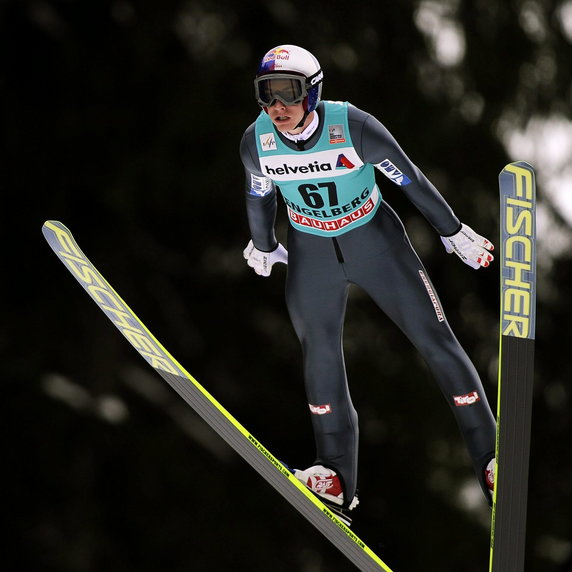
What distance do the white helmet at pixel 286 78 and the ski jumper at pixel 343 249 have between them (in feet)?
0.48

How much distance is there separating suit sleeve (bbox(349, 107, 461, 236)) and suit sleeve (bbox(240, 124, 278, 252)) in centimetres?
41

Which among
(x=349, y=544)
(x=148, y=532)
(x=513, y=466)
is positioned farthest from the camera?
(x=148, y=532)

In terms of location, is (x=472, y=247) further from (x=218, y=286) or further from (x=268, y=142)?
(x=218, y=286)

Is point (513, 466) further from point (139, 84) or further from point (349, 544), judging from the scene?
point (139, 84)

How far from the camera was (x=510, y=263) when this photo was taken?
3.56 m

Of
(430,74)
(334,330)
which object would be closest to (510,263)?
(334,330)

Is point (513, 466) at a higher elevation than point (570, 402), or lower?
lower

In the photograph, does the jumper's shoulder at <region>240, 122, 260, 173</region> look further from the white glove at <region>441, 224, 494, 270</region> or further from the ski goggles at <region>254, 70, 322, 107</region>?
the white glove at <region>441, 224, 494, 270</region>

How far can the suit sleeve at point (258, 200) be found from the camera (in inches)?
148

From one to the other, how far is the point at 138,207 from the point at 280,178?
17.3 feet

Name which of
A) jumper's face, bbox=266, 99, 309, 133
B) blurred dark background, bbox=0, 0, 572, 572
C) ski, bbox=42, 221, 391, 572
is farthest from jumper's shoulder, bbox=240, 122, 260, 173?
blurred dark background, bbox=0, 0, 572, 572

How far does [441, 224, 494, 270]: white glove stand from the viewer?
144 inches

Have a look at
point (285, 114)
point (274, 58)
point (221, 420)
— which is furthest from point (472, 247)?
point (221, 420)

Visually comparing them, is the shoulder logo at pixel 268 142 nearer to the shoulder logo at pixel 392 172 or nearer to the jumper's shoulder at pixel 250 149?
the jumper's shoulder at pixel 250 149
